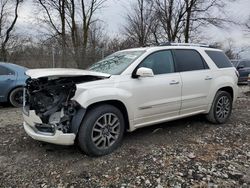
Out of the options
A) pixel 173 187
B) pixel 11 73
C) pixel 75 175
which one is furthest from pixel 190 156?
pixel 11 73

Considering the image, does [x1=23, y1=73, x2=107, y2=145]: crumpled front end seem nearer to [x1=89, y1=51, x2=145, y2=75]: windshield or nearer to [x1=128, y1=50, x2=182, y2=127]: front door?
[x1=89, y1=51, x2=145, y2=75]: windshield

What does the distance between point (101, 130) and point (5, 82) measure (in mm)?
5003

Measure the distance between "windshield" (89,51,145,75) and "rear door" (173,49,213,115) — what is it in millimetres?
897

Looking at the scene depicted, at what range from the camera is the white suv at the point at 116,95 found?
3832 millimetres

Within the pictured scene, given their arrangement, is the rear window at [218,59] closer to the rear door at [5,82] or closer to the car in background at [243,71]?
the rear door at [5,82]

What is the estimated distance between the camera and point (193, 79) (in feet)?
17.1

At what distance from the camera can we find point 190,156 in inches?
163

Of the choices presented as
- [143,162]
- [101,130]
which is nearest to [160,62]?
[101,130]

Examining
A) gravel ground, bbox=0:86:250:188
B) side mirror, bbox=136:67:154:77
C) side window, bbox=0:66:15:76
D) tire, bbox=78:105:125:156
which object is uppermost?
side window, bbox=0:66:15:76

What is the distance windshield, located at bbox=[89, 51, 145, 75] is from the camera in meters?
4.54

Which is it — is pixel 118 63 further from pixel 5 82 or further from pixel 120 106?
pixel 5 82

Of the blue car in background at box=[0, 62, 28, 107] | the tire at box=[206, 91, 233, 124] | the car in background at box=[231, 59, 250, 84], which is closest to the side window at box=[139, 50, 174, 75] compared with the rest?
the tire at box=[206, 91, 233, 124]

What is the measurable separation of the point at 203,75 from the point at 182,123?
1182 mm

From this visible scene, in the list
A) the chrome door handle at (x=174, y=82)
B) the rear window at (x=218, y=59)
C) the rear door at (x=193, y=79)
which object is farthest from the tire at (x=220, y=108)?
the chrome door handle at (x=174, y=82)
